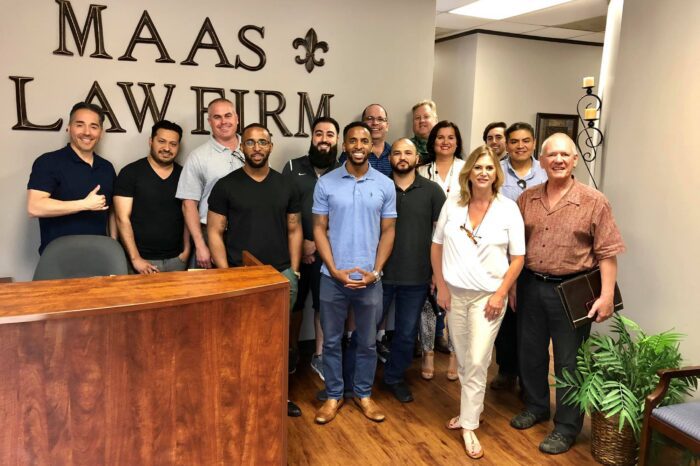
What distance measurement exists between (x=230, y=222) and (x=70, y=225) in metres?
0.95

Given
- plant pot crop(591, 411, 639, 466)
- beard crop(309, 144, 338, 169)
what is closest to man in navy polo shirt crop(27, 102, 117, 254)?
beard crop(309, 144, 338, 169)

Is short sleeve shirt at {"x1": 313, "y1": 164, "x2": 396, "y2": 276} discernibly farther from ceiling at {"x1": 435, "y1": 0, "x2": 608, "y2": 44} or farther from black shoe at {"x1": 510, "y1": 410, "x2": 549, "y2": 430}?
ceiling at {"x1": 435, "y1": 0, "x2": 608, "y2": 44}

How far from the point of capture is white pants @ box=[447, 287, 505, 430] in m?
2.77

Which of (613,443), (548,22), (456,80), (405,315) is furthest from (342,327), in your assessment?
(456,80)

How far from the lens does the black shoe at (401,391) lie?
3363 millimetres

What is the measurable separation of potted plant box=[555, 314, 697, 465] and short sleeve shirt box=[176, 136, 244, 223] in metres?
2.20

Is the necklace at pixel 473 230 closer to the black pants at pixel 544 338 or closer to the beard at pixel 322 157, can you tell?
the black pants at pixel 544 338

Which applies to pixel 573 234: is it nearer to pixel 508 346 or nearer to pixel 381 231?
pixel 381 231

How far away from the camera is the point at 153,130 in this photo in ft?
11.1

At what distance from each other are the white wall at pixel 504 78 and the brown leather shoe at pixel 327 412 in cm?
442

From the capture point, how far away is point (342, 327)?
309 cm

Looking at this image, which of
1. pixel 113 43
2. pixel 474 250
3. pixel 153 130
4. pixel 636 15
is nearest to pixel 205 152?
pixel 153 130

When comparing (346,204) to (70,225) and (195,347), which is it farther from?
(70,225)

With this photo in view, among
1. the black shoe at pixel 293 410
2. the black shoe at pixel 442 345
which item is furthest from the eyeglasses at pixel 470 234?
the black shoe at pixel 442 345
